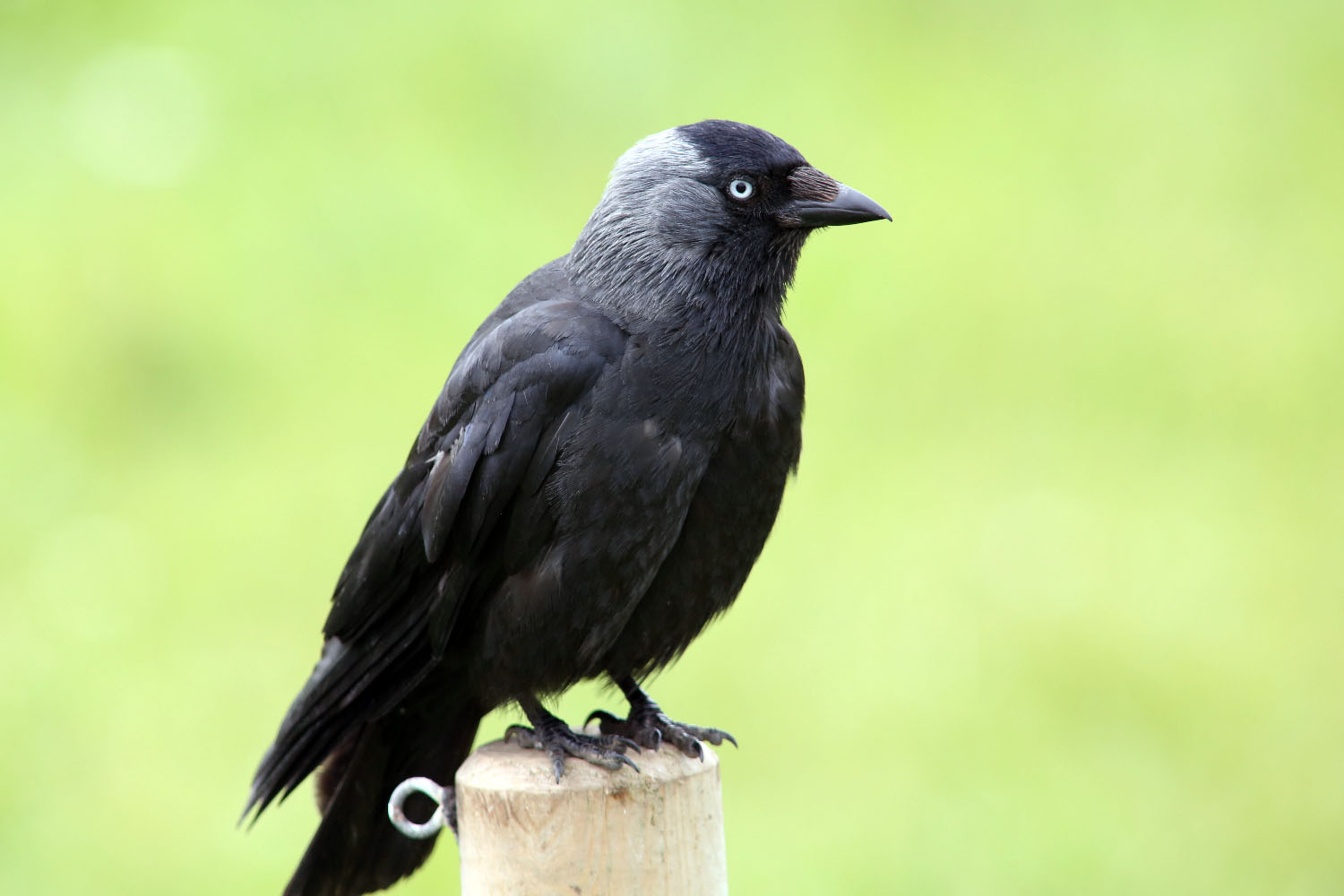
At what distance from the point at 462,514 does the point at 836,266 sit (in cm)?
455

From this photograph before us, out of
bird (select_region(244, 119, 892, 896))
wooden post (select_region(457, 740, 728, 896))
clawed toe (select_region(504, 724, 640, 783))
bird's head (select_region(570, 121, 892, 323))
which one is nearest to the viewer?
wooden post (select_region(457, 740, 728, 896))

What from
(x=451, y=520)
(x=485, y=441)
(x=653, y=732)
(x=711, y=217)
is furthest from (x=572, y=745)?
(x=711, y=217)

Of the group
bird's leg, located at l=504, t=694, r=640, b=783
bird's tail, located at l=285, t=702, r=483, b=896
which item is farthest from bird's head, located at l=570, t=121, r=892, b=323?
bird's tail, located at l=285, t=702, r=483, b=896

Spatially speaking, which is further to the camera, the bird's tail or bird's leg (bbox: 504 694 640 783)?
the bird's tail

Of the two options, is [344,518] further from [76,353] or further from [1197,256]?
[1197,256]

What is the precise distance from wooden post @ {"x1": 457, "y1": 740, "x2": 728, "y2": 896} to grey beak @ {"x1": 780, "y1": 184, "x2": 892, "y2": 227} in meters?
1.28

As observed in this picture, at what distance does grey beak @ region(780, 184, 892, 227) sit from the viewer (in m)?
3.27

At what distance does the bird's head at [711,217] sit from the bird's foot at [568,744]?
0.93 m

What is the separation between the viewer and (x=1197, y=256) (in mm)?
7500

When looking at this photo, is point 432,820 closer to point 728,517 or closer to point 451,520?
point 451,520

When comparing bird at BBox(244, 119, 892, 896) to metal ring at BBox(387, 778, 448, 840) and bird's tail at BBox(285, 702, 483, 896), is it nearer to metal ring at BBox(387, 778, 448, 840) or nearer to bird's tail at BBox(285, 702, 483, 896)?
bird's tail at BBox(285, 702, 483, 896)

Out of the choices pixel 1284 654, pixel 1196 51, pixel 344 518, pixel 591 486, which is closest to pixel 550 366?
pixel 591 486

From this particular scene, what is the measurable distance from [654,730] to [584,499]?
1.82ft

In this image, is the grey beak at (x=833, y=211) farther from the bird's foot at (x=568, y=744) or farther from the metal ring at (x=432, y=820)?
the metal ring at (x=432, y=820)
